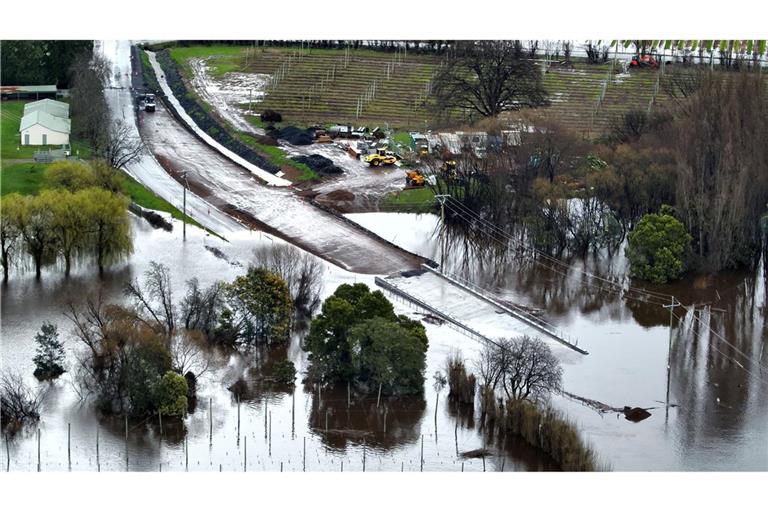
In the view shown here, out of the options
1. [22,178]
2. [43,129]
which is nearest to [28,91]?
[43,129]

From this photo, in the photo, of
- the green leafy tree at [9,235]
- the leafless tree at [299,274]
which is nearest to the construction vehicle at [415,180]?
the leafless tree at [299,274]

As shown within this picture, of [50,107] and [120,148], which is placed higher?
[50,107]

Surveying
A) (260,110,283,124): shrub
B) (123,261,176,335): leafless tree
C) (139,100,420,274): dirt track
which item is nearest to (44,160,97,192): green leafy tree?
(139,100,420,274): dirt track

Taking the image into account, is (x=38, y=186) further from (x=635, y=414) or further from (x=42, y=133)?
(x=635, y=414)

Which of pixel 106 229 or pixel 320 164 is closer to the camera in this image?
pixel 106 229

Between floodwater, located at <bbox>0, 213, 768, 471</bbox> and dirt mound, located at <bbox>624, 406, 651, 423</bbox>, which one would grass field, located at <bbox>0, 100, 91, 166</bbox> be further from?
dirt mound, located at <bbox>624, 406, 651, 423</bbox>

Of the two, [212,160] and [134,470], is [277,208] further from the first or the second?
[134,470]

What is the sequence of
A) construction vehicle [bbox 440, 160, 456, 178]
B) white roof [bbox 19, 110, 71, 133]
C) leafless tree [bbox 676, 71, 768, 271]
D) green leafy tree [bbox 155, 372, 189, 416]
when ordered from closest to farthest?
1. green leafy tree [bbox 155, 372, 189, 416]
2. leafless tree [bbox 676, 71, 768, 271]
3. construction vehicle [bbox 440, 160, 456, 178]
4. white roof [bbox 19, 110, 71, 133]
